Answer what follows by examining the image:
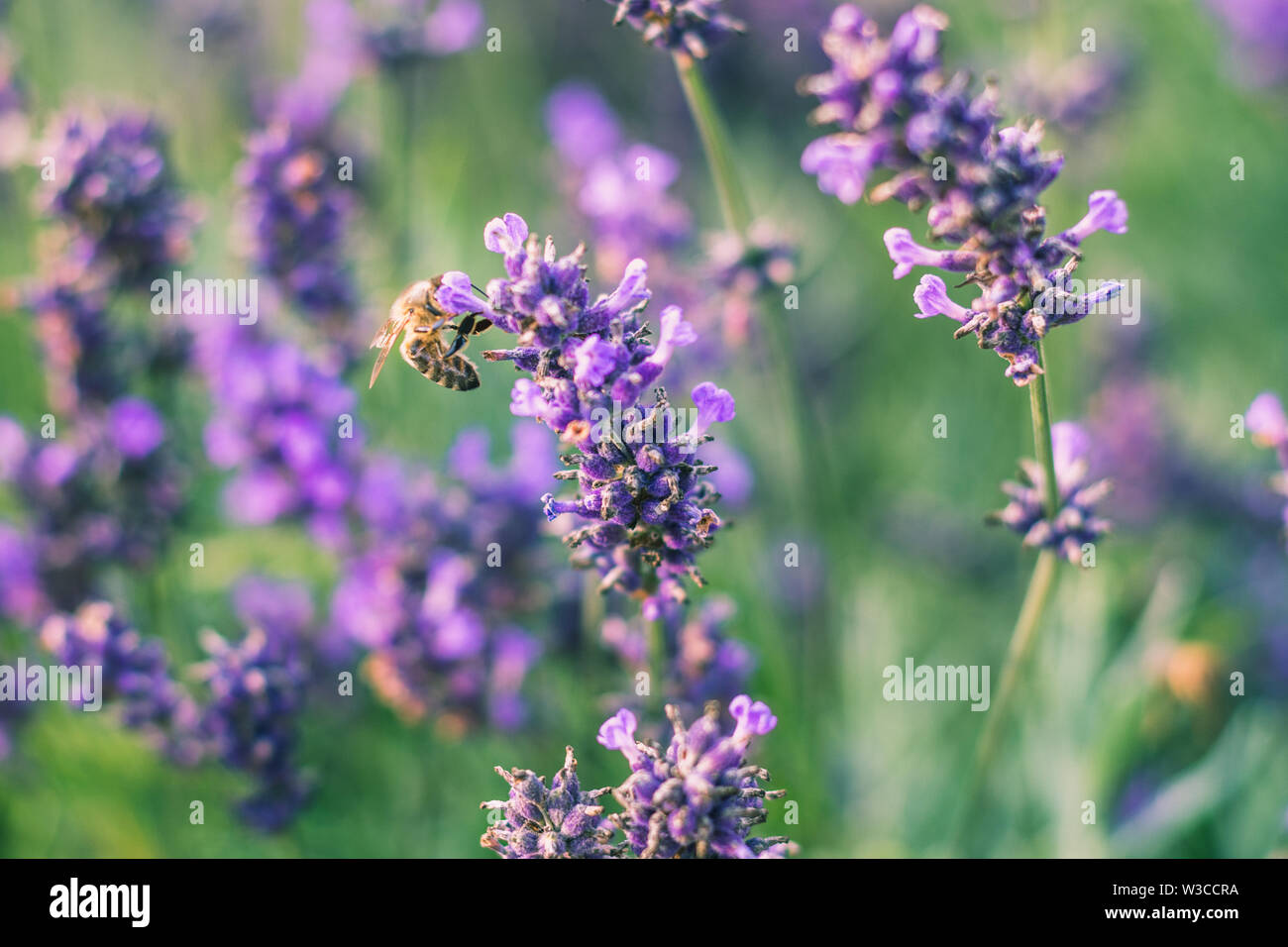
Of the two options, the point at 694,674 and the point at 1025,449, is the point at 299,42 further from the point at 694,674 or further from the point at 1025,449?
the point at 694,674

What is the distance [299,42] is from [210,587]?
4036 millimetres

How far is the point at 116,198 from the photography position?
3.44 meters

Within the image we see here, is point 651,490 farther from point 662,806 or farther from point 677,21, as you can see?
point 677,21

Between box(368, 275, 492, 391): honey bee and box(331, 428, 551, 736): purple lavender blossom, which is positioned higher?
box(368, 275, 492, 391): honey bee

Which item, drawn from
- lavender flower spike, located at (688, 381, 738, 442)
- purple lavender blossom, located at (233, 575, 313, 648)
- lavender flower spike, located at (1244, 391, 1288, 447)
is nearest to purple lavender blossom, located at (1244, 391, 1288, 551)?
lavender flower spike, located at (1244, 391, 1288, 447)

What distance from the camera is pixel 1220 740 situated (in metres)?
3.75

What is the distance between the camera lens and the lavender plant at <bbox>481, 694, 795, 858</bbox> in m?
1.92

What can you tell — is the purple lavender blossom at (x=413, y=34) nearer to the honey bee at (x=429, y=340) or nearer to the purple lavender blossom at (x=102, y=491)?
the purple lavender blossom at (x=102, y=491)

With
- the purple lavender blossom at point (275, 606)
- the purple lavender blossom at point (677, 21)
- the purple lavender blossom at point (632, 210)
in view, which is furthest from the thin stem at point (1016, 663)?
the purple lavender blossom at point (275, 606)

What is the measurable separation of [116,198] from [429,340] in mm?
1283

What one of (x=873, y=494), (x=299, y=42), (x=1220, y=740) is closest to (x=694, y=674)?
(x=1220, y=740)

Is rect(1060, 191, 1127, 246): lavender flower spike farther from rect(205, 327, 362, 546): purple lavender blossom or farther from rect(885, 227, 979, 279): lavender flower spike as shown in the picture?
rect(205, 327, 362, 546): purple lavender blossom

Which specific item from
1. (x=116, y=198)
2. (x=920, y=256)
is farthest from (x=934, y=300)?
(x=116, y=198)

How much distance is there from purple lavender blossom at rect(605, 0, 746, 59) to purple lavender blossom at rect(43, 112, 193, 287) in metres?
1.85
